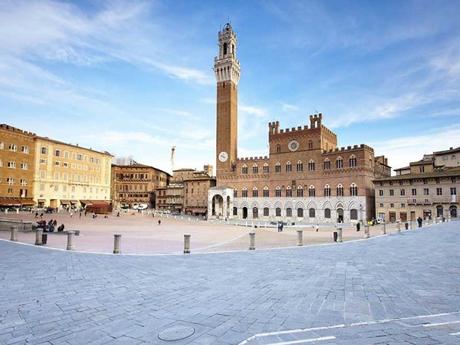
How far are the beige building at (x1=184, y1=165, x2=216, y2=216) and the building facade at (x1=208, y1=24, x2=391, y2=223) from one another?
749 cm

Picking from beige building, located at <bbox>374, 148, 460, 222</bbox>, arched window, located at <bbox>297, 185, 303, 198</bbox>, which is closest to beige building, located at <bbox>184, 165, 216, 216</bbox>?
arched window, located at <bbox>297, 185, 303, 198</bbox>

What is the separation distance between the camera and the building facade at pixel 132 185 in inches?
3319

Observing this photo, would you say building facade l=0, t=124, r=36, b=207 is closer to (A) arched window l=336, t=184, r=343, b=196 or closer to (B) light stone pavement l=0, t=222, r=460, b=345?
(B) light stone pavement l=0, t=222, r=460, b=345

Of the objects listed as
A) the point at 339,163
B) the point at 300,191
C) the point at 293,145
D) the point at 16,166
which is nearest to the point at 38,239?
the point at 16,166

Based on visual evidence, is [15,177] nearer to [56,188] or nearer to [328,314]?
[56,188]

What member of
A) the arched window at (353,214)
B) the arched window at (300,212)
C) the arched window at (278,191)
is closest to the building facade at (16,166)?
the arched window at (278,191)

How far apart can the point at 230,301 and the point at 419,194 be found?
164 feet

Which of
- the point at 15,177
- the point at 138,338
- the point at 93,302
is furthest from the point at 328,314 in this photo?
the point at 15,177

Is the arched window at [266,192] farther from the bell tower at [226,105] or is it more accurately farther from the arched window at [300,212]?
the bell tower at [226,105]

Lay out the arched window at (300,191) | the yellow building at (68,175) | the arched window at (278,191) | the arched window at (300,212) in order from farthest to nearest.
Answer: the arched window at (278,191) → the arched window at (300,191) → the arched window at (300,212) → the yellow building at (68,175)

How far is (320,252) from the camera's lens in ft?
53.1

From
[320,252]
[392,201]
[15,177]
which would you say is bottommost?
[320,252]

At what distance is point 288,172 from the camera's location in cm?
5797

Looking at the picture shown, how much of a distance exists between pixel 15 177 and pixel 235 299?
57.3 m
